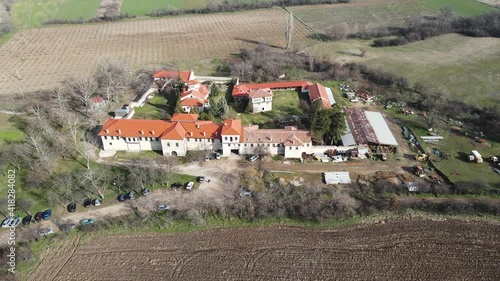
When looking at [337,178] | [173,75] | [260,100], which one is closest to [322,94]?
[260,100]

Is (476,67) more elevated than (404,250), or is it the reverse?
(476,67)

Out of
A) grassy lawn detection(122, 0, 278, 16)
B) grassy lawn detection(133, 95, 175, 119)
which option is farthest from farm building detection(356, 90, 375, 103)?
grassy lawn detection(122, 0, 278, 16)

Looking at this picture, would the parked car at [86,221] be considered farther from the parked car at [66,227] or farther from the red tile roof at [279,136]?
the red tile roof at [279,136]

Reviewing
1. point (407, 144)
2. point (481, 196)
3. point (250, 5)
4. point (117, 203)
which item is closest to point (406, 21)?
point (250, 5)

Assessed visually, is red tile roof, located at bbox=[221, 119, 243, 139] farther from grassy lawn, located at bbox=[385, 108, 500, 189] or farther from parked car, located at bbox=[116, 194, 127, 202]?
grassy lawn, located at bbox=[385, 108, 500, 189]

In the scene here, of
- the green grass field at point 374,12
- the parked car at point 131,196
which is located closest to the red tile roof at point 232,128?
the parked car at point 131,196

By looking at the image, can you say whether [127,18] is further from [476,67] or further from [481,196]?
[481,196]
